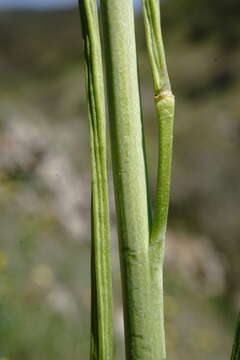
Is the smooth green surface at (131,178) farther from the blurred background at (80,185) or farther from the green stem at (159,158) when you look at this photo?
the blurred background at (80,185)

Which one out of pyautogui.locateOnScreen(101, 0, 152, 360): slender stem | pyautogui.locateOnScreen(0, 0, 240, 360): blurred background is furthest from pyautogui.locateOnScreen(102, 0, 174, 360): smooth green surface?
pyautogui.locateOnScreen(0, 0, 240, 360): blurred background

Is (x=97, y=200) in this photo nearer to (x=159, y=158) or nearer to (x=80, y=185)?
(x=159, y=158)

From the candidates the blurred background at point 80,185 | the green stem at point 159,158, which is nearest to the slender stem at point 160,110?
the green stem at point 159,158

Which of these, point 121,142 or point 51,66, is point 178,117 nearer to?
point 51,66

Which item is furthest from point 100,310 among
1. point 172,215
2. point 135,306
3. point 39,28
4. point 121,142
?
point 39,28

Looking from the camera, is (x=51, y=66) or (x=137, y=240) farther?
(x=51, y=66)

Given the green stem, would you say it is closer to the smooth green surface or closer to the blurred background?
the smooth green surface

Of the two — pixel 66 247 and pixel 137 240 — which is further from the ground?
pixel 137 240
